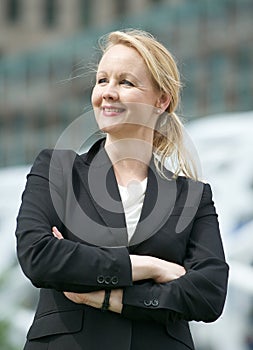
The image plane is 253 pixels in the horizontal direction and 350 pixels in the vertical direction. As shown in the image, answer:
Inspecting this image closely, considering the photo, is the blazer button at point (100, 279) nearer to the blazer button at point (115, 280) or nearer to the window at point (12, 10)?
the blazer button at point (115, 280)

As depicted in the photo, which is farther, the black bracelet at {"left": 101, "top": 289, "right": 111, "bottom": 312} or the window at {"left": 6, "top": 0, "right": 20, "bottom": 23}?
the window at {"left": 6, "top": 0, "right": 20, "bottom": 23}

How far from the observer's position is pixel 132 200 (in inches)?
137

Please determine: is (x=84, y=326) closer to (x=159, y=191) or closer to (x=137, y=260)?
(x=137, y=260)

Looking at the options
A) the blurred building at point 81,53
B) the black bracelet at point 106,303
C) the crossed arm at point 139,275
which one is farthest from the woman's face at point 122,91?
the blurred building at point 81,53

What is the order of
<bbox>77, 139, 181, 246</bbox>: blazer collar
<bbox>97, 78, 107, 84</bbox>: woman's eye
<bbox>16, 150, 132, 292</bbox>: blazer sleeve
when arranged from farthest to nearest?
<bbox>97, 78, 107, 84</bbox>: woman's eye, <bbox>77, 139, 181, 246</bbox>: blazer collar, <bbox>16, 150, 132, 292</bbox>: blazer sleeve

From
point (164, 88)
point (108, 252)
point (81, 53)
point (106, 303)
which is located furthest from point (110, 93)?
point (81, 53)

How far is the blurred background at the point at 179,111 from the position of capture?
919cm

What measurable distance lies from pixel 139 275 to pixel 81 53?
112 feet

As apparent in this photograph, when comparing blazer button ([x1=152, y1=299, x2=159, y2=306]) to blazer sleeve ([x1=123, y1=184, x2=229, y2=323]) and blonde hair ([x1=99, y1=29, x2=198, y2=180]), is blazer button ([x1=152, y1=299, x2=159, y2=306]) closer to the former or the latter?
blazer sleeve ([x1=123, y1=184, x2=229, y2=323])

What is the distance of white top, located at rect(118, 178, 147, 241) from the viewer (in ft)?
11.3

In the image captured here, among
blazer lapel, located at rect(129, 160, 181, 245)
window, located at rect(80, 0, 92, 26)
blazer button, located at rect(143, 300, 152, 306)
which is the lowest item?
window, located at rect(80, 0, 92, 26)

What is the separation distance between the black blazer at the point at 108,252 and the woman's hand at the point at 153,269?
0.9 inches

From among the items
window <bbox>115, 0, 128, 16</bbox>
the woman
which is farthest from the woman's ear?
window <bbox>115, 0, 128, 16</bbox>

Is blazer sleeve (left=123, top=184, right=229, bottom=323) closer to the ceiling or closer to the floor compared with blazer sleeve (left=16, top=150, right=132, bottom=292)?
closer to the floor
